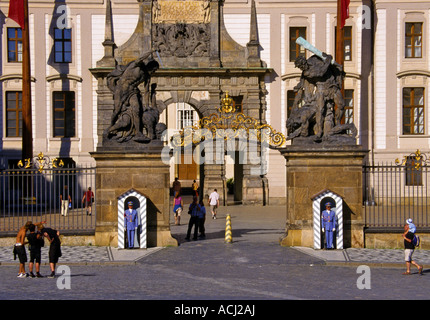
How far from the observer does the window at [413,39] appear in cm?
4062

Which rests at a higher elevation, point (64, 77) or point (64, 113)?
point (64, 77)

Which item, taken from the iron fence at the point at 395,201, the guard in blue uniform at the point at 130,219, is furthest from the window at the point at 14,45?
the guard in blue uniform at the point at 130,219

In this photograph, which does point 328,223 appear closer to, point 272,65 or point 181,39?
point 272,65

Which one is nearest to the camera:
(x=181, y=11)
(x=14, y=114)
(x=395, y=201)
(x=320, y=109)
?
(x=320, y=109)

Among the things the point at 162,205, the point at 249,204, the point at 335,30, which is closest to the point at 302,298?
the point at 162,205

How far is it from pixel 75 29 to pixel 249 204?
13.2 metres

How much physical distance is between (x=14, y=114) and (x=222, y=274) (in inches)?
1028

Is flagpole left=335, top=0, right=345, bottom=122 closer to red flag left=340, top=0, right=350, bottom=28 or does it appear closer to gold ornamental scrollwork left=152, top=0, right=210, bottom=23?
red flag left=340, top=0, right=350, bottom=28

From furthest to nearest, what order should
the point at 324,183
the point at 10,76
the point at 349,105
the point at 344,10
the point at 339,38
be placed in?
the point at 349,105
the point at 10,76
the point at 339,38
the point at 344,10
the point at 324,183

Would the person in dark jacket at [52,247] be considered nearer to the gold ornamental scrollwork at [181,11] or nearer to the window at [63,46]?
the window at [63,46]

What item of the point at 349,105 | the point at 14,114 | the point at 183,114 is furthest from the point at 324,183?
the point at 183,114

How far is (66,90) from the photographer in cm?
4116

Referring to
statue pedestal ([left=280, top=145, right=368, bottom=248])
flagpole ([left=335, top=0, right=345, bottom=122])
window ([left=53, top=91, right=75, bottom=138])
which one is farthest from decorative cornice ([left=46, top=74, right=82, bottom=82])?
statue pedestal ([left=280, top=145, right=368, bottom=248])

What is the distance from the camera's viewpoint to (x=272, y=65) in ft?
136
